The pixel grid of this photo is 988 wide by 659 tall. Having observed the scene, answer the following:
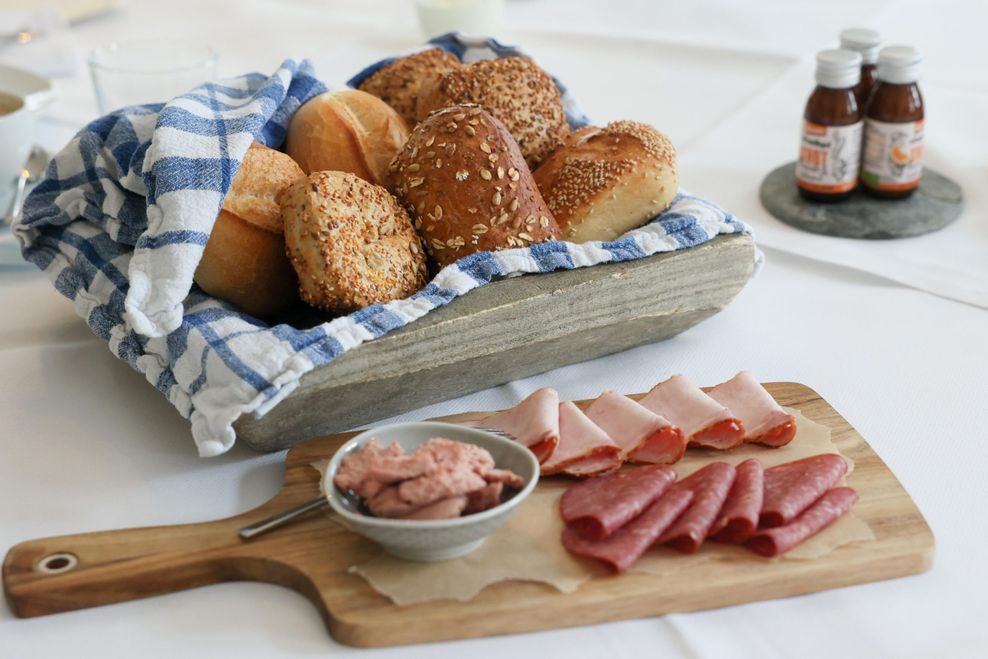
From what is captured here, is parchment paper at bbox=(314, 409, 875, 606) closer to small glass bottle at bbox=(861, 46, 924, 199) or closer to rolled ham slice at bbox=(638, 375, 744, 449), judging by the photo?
rolled ham slice at bbox=(638, 375, 744, 449)

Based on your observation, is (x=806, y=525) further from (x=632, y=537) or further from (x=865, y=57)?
(x=865, y=57)

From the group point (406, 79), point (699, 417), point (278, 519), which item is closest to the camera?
point (278, 519)

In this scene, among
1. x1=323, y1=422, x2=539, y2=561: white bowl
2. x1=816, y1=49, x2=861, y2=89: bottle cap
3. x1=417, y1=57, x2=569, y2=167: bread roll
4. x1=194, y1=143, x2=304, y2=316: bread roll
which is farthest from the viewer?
x1=816, y1=49, x2=861, y2=89: bottle cap

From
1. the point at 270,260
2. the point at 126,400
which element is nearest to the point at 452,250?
the point at 270,260

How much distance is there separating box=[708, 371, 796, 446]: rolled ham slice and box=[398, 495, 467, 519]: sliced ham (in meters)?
0.35

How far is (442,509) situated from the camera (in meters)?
0.93

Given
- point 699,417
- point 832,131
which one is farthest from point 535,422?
point 832,131

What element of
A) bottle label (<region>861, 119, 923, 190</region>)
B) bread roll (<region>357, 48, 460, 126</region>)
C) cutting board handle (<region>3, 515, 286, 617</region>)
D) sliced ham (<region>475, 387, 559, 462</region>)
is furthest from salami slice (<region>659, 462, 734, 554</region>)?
bottle label (<region>861, 119, 923, 190</region>)

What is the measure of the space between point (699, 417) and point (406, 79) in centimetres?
68

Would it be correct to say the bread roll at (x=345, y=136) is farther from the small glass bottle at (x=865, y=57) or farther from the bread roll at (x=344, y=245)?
the small glass bottle at (x=865, y=57)

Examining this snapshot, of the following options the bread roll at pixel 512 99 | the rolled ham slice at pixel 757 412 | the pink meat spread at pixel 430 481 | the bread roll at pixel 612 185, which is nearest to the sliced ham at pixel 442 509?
the pink meat spread at pixel 430 481

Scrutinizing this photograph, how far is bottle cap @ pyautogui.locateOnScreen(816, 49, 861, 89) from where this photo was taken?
1.58 meters

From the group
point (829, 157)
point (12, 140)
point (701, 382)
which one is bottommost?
point (701, 382)

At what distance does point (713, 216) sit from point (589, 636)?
578 millimetres
